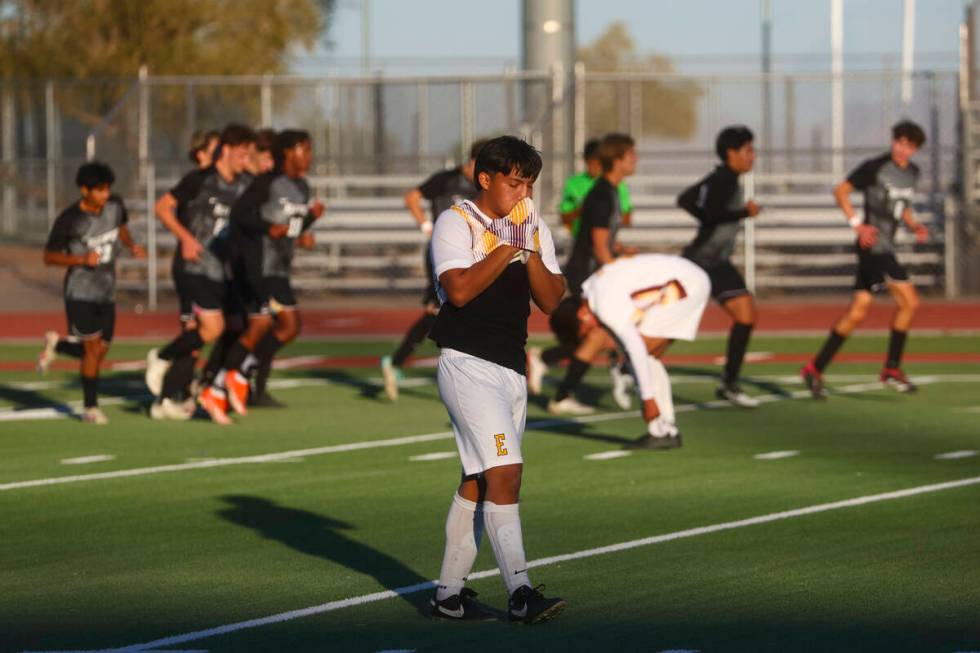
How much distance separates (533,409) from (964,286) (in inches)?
625

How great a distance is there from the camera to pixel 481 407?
23.9ft

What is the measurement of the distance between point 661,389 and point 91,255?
4.24 m

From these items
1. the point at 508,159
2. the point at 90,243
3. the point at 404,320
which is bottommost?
the point at 404,320

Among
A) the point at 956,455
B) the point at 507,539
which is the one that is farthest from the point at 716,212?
the point at 507,539

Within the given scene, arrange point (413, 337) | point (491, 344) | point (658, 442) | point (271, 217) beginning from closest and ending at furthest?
1. point (491, 344)
2. point (658, 442)
3. point (271, 217)
4. point (413, 337)

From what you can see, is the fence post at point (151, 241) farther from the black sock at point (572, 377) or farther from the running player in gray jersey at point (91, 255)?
the black sock at point (572, 377)

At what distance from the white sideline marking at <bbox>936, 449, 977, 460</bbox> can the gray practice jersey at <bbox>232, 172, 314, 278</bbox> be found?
520 centimetres

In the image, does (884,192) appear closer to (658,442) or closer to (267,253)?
(658,442)

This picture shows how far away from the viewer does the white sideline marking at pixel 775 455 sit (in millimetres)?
12363

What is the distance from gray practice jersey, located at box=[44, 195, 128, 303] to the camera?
547 inches

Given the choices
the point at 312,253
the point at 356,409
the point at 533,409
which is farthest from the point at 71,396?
the point at 312,253

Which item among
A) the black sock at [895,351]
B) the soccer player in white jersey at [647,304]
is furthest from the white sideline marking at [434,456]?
the black sock at [895,351]

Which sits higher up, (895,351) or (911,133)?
(911,133)

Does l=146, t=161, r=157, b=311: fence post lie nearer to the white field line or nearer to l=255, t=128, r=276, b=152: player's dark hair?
l=255, t=128, r=276, b=152: player's dark hair
